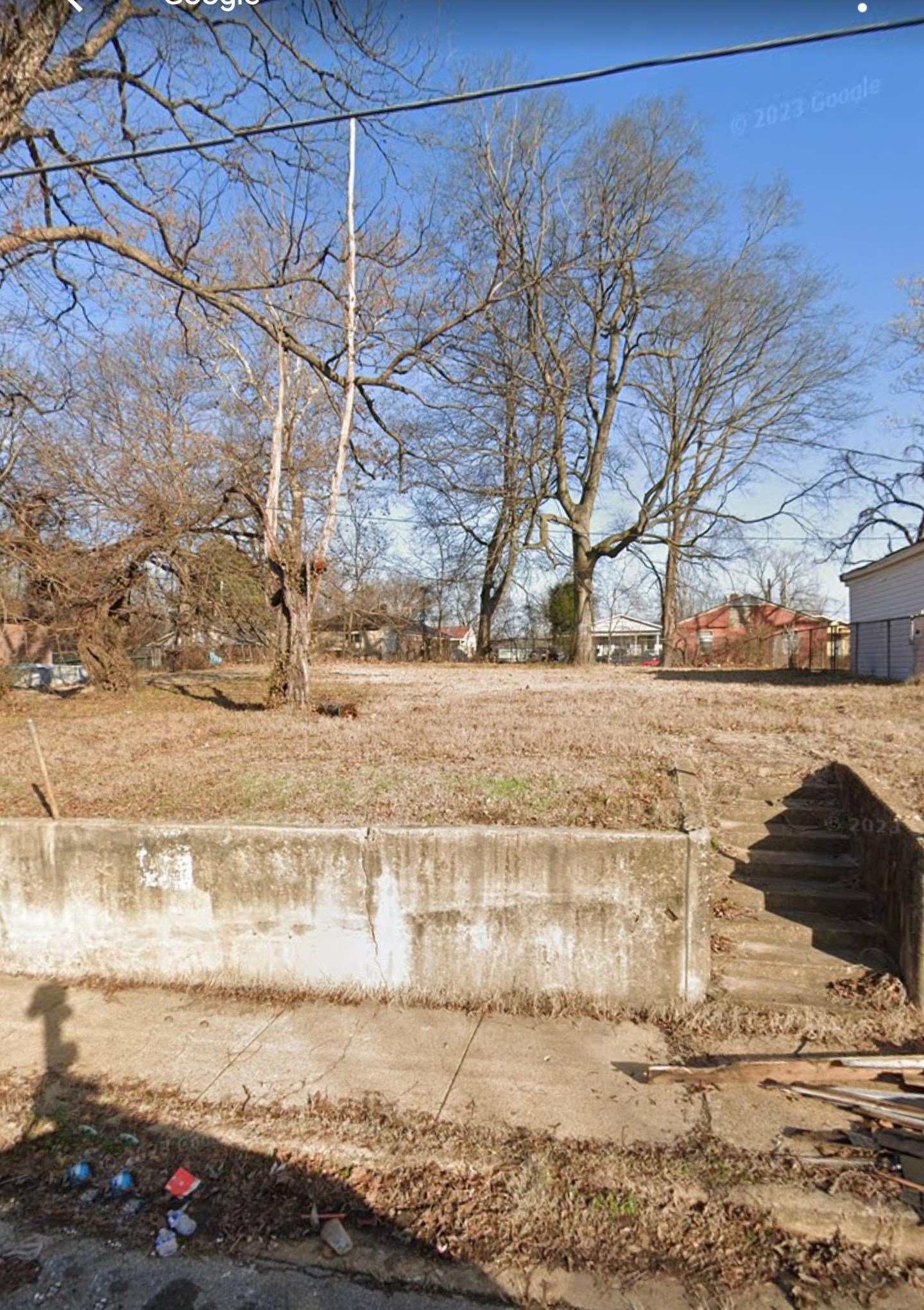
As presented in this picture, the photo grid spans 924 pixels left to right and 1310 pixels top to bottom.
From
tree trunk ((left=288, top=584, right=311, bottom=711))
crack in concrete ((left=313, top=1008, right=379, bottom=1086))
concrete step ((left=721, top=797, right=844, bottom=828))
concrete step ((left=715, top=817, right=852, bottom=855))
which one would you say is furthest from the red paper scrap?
tree trunk ((left=288, top=584, right=311, bottom=711))

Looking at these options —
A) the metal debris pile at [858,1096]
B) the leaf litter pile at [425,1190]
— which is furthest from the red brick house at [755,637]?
the leaf litter pile at [425,1190]

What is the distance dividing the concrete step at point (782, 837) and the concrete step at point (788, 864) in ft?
0.15

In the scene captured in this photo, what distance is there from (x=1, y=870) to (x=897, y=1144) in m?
5.07

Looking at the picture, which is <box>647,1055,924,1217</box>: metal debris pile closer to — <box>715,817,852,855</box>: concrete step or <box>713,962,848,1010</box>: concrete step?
<box>713,962,848,1010</box>: concrete step

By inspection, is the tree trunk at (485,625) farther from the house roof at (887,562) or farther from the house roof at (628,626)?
the house roof at (628,626)

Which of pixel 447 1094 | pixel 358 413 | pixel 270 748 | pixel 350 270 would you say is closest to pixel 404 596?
pixel 358 413

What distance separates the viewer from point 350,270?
30.8 ft

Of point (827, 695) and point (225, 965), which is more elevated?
point (827, 695)

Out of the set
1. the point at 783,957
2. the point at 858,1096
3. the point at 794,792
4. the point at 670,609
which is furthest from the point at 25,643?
the point at 670,609

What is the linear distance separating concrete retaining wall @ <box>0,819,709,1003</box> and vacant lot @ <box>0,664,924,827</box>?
1.58 feet

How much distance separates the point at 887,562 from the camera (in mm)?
17172

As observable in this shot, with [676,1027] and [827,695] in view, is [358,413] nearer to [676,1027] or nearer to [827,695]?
[827,695]

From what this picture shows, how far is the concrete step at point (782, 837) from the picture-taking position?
497 cm

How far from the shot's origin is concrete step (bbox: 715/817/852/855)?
4.97 metres
